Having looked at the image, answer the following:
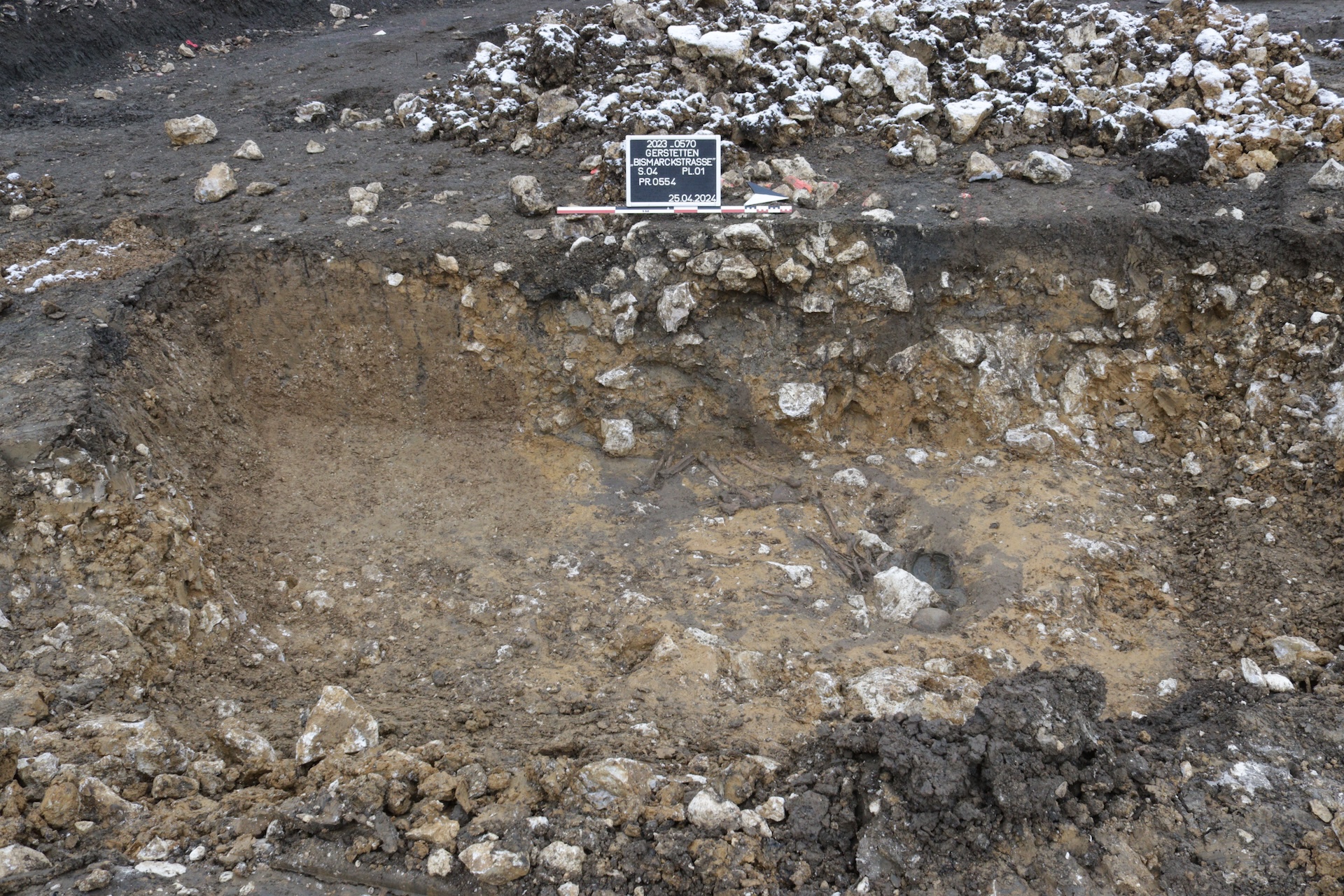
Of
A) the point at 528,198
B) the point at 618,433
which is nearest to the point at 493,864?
the point at 618,433

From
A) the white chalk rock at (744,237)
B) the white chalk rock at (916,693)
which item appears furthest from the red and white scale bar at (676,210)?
the white chalk rock at (916,693)

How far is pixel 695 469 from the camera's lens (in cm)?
604

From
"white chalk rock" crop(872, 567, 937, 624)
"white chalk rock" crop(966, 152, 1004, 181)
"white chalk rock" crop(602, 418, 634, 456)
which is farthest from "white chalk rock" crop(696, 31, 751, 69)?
"white chalk rock" crop(872, 567, 937, 624)

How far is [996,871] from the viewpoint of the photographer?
3.12 meters

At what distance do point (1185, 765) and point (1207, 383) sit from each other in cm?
314

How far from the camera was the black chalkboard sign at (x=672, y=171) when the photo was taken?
6004mm

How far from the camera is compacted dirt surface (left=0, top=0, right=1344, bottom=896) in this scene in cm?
326

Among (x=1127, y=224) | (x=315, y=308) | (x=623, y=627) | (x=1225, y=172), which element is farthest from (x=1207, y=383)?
(x=315, y=308)

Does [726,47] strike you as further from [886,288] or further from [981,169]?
[886,288]

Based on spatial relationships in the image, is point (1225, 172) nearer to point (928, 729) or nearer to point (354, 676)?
point (928, 729)

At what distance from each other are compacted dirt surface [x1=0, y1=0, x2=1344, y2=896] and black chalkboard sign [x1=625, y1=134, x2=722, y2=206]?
185mm

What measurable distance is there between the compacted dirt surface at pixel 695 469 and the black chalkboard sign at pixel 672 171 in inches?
7.3

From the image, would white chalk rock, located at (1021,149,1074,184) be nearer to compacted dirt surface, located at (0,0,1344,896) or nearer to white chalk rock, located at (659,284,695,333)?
compacted dirt surface, located at (0,0,1344,896)

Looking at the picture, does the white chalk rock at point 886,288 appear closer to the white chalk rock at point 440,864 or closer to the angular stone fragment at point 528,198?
the angular stone fragment at point 528,198
